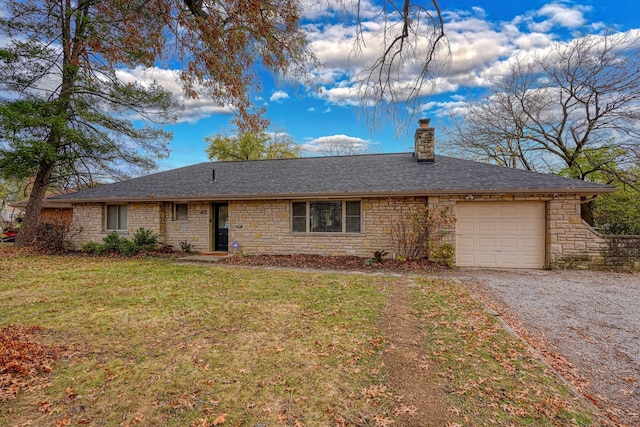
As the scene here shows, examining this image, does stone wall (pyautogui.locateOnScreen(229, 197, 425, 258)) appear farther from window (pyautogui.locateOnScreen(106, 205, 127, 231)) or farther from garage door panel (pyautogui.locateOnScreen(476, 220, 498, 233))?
window (pyautogui.locateOnScreen(106, 205, 127, 231))

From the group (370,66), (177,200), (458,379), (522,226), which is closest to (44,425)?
(458,379)

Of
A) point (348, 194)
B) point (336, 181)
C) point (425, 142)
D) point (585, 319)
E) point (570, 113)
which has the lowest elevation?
point (585, 319)

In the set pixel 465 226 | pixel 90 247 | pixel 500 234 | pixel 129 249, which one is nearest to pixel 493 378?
pixel 465 226

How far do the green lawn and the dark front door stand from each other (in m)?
5.58

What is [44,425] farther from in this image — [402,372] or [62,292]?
[62,292]

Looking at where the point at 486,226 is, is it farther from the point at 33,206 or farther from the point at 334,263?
the point at 33,206

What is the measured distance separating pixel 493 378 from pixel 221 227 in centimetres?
1081

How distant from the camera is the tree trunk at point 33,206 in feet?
45.5

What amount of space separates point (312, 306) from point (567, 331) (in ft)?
12.5

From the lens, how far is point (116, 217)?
1270 centimetres

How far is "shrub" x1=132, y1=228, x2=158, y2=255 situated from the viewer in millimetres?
11438

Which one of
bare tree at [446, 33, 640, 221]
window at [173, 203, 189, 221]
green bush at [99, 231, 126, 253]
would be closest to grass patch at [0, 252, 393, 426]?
green bush at [99, 231, 126, 253]

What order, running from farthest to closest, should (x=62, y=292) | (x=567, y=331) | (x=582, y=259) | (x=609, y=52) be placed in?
(x=609, y=52) → (x=582, y=259) → (x=62, y=292) → (x=567, y=331)

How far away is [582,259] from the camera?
8.71 metres
